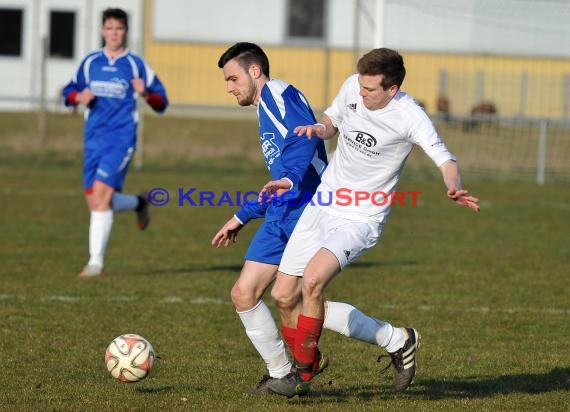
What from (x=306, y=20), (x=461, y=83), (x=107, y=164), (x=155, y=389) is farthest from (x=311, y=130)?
(x=306, y=20)

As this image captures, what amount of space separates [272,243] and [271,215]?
0.16 metres

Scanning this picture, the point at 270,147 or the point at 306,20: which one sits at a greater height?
the point at 306,20

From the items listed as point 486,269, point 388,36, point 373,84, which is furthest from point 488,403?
point 388,36

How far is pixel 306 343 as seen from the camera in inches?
A: 230

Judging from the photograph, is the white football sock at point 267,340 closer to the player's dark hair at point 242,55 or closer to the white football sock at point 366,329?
the white football sock at point 366,329

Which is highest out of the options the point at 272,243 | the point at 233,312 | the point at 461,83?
the point at 461,83

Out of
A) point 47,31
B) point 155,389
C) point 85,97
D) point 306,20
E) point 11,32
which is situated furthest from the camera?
point 11,32

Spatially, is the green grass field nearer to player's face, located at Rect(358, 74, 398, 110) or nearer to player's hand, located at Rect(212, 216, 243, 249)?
player's hand, located at Rect(212, 216, 243, 249)

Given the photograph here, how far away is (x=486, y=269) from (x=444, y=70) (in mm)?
13568

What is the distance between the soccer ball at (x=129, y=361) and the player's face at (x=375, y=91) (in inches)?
69.8

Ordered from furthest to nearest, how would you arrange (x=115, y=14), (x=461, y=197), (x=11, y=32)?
1. (x=11, y=32)
2. (x=115, y=14)
3. (x=461, y=197)

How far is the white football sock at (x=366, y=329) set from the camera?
6223 millimetres

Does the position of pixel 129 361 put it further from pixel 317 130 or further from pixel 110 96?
pixel 110 96

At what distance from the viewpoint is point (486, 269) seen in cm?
1126
